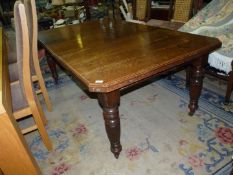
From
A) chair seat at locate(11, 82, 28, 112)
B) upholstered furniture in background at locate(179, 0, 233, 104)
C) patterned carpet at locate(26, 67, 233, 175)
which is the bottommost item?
patterned carpet at locate(26, 67, 233, 175)

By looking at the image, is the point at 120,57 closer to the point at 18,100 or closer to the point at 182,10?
the point at 18,100

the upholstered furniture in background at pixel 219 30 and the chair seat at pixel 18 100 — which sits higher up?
the upholstered furniture in background at pixel 219 30

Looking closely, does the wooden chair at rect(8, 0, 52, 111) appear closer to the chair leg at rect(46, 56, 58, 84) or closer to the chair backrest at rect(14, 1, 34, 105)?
the chair backrest at rect(14, 1, 34, 105)

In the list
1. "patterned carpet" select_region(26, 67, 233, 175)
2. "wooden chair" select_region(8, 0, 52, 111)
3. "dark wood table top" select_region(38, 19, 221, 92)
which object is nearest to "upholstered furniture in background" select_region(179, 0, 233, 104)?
"patterned carpet" select_region(26, 67, 233, 175)

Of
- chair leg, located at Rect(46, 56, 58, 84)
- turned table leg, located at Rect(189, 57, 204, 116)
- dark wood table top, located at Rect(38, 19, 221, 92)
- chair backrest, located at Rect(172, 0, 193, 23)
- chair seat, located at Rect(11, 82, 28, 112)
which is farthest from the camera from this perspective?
chair backrest, located at Rect(172, 0, 193, 23)

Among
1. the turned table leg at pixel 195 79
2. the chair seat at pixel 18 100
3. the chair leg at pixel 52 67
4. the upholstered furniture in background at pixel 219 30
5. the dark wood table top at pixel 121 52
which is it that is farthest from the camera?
the chair leg at pixel 52 67

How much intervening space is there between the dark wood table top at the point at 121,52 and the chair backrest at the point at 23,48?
0.82 ft

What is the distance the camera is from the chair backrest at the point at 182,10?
2.56m

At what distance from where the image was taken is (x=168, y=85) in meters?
2.36

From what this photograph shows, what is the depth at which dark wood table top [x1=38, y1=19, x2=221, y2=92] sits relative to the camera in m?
1.14

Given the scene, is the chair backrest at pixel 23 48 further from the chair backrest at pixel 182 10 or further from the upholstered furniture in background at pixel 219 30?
the chair backrest at pixel 182 10

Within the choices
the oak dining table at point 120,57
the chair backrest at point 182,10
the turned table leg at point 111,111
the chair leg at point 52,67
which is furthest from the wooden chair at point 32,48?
the chair backrest at point 182,10

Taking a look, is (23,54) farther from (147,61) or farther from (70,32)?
(70,32)

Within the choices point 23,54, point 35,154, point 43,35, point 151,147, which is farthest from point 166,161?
point 43,35
